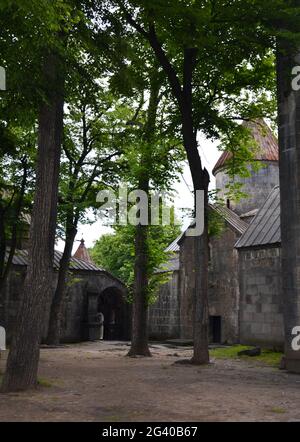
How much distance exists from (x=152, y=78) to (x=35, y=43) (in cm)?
951

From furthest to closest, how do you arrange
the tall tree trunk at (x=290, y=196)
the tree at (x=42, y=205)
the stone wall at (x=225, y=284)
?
the stone wall at (x=225, y=284), the tall tree trunk at (x=290, y=196), the tree at (x=42, y=205)

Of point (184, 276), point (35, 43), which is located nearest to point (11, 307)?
point (184, 276)

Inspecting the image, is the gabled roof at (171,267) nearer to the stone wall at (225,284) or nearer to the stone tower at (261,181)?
the stone wall at (225,284)

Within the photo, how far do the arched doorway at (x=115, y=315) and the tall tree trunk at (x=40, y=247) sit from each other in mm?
22923

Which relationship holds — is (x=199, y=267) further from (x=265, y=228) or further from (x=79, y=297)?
(x=79, y=297)

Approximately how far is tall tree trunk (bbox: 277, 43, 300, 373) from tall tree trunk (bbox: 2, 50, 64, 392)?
7058 millimetres

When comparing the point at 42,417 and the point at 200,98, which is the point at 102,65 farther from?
the point at 42,417

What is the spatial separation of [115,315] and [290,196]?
2209cm

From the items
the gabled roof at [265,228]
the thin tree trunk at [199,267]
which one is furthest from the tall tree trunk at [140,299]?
the gabled roof at [265,228]

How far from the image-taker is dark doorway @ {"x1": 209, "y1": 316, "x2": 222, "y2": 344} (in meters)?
27.8

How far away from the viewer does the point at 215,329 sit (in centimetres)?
2800

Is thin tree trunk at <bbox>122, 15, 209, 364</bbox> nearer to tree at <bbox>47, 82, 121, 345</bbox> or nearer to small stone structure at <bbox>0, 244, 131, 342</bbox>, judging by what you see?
tree at <bbox>47, 82, 121, 345</bbox>

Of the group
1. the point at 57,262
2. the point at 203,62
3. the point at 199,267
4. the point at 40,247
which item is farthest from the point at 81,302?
the point at 40,247

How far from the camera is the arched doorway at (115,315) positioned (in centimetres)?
3344
